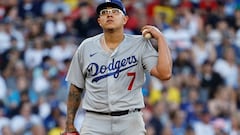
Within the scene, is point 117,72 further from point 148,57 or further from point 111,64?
point 148,57

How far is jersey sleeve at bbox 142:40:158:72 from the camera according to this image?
825cm

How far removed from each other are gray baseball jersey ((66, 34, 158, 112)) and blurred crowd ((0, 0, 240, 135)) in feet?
20.8

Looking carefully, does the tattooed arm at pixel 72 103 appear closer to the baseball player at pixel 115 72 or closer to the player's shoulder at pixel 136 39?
the baseball player at pixel 115 72

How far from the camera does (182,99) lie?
54.4 ft

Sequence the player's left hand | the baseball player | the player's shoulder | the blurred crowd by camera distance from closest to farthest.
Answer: the player's left hand
the baseball player
the player's shoulder
the blurred crowd

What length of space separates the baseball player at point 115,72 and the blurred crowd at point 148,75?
250 inches

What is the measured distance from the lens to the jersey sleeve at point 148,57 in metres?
8.25

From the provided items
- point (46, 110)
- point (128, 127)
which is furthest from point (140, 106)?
point (46, 110)

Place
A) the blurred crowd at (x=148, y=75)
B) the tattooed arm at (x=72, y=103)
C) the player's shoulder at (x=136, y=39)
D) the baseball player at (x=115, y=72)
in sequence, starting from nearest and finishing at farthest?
the baseball player at (x=115, y=72)
the player's shoulder at (x=136, y=39)
the tattooed arm at (x=72, y=103)
the blurred crowd at (x=148, y=75)

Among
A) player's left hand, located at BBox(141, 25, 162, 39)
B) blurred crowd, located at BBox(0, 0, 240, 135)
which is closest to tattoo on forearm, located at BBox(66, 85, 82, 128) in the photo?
player's left hand, located at BBox(141, 25, 162, 39)

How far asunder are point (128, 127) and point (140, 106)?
0.72 ft

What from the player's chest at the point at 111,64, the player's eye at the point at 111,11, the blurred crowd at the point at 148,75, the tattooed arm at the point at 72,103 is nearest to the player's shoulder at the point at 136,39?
the player's chest at the point at 111,64

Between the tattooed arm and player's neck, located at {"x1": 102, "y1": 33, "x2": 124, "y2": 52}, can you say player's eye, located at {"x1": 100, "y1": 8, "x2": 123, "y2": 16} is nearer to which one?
player's neck, located at {"x1": 102, "y1": 33, "x2": 124, "y2": 52}

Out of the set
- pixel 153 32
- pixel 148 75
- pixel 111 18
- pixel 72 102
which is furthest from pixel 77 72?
pixel 148 75
